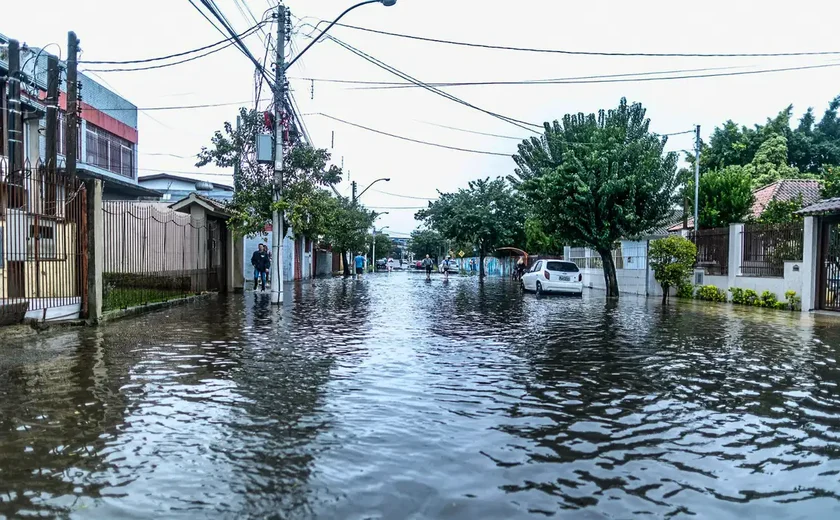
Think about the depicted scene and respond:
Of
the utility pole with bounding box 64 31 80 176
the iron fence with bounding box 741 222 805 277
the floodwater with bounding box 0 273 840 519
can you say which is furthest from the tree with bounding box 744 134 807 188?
the utility pole with bounding box 64 31 80 176

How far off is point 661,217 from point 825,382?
59.9ft

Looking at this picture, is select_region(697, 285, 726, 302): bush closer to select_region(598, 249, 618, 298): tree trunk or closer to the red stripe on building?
select_region(598, 249, 618, 298): tree trunk

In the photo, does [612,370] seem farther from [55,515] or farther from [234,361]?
[55,515]

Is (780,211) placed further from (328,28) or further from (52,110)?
(52,110)

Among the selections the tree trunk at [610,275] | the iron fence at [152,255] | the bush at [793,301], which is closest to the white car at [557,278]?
the tree trunk at [610,275]

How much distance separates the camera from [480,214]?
163 ft

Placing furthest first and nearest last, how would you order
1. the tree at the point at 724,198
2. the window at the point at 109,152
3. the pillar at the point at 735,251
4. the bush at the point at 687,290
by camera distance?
1. the window at the point at 109,152
2. the tree at the point at 724,198
3. the bush at the point at 687,290
4. the pillar at the point at 735,251

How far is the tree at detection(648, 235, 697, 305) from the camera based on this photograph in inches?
877

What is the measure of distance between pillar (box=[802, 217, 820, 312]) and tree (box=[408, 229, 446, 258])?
67.5 metres

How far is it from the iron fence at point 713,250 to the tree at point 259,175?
14.3m

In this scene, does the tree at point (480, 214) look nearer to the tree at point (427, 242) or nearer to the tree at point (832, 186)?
the tree at point (832, 186)

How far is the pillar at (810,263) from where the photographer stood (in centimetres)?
1823

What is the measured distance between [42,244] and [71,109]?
398cm

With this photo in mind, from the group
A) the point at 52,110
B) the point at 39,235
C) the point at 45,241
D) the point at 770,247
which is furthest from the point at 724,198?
the point at 39,235
